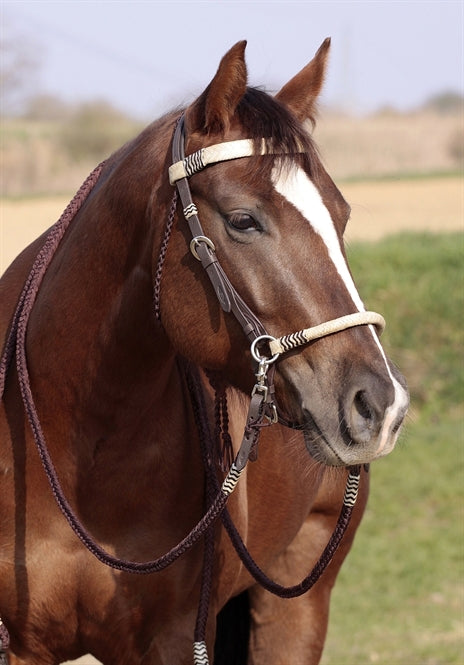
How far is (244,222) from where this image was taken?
250 cm

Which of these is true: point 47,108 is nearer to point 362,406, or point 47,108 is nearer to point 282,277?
point 282,277

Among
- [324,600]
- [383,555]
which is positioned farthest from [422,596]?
[324,600]

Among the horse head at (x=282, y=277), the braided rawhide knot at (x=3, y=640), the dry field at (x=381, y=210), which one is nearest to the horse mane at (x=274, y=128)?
the horse head at (x=282, y=277)

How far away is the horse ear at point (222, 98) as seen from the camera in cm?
251

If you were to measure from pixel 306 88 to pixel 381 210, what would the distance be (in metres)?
12.9

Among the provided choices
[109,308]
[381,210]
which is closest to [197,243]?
[109,308]

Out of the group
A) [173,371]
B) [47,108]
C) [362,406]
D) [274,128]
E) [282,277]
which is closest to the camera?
[362,406]

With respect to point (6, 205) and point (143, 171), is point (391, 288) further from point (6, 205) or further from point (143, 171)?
point (143, 171)

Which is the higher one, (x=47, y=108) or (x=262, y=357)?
(x=47, y=108)

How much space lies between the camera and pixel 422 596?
7066mm

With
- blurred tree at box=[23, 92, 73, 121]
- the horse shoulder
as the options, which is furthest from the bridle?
blurred tree at box=[23, 92, 73, 121]

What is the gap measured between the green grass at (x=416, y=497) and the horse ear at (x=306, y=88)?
93 cm

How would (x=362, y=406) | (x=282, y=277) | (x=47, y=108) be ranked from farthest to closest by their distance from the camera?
(x=47, y=108), (x=282, y=277), (x=362, y=406)

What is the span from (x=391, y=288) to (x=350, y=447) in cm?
858
